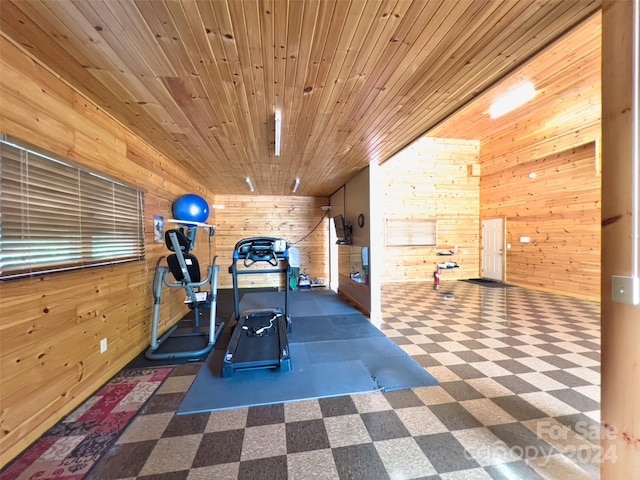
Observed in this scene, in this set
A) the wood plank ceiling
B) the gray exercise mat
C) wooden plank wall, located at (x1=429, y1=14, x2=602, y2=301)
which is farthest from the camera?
wooden plank wall, located at (x1=429, y1=14, x2=602, y2=301)

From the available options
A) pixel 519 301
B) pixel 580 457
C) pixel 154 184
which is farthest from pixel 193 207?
pixel 519 301

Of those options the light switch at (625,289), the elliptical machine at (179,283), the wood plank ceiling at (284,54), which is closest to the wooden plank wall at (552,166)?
the wood plank ceiling at (284,54)

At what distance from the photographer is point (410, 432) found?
5.81ft

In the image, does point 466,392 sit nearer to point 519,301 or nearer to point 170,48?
point 170,48

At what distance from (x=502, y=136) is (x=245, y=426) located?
9.95 m

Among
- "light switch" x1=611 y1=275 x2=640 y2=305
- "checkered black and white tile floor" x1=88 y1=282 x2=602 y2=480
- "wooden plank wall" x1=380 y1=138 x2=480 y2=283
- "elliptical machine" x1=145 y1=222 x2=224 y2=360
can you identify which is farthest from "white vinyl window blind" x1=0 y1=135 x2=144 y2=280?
"wooden plank wall" x1=380 y1=138 x2=480 y2=283

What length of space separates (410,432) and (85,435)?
239 centimetres

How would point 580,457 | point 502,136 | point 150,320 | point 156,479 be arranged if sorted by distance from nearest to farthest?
point 156,479 → point 580,457 → point 150,320 → point 502,136

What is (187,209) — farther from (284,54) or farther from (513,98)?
(513,98)

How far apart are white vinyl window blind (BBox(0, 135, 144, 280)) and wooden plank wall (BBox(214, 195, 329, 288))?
455cm

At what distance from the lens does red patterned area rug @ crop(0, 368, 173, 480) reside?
4.86 feet

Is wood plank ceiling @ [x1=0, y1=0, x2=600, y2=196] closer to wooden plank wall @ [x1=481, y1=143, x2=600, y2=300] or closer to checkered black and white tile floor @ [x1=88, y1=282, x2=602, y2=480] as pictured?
checkered black and white tile floor @ [x1=88, y1=282, x2=602, y2=480]

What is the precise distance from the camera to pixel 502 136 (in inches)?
304

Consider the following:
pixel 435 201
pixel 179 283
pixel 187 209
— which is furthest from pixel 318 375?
pixel 435 201
